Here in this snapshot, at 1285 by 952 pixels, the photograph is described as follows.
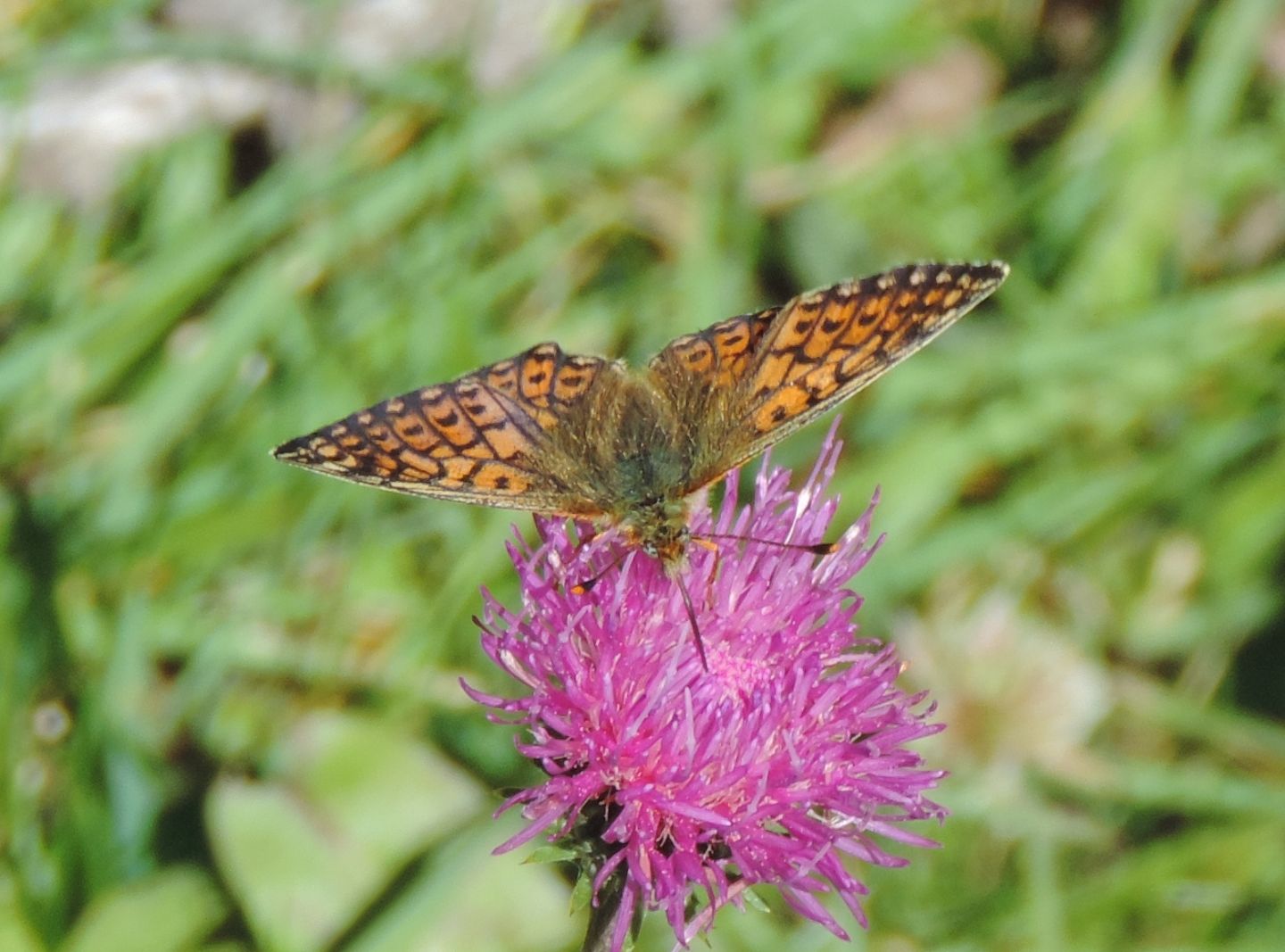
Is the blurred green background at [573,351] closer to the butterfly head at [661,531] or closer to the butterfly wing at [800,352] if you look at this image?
the butterfly head at [661,531]

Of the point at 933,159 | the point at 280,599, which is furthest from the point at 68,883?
the point at 933,159

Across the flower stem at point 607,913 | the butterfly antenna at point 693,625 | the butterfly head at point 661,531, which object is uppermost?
the butterfly head at point 661,531

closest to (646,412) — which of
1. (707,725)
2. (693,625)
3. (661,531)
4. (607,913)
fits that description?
(661,531)

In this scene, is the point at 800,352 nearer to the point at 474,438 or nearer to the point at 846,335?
the point at 846,335

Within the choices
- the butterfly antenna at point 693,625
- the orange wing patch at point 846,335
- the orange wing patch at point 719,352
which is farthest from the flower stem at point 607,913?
the orange wing patch at point 719,352

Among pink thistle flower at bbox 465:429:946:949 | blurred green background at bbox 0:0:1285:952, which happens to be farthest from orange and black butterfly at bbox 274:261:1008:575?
blurred green background at bbox 0:0:1285:952

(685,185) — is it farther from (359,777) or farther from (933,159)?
(359,777)
